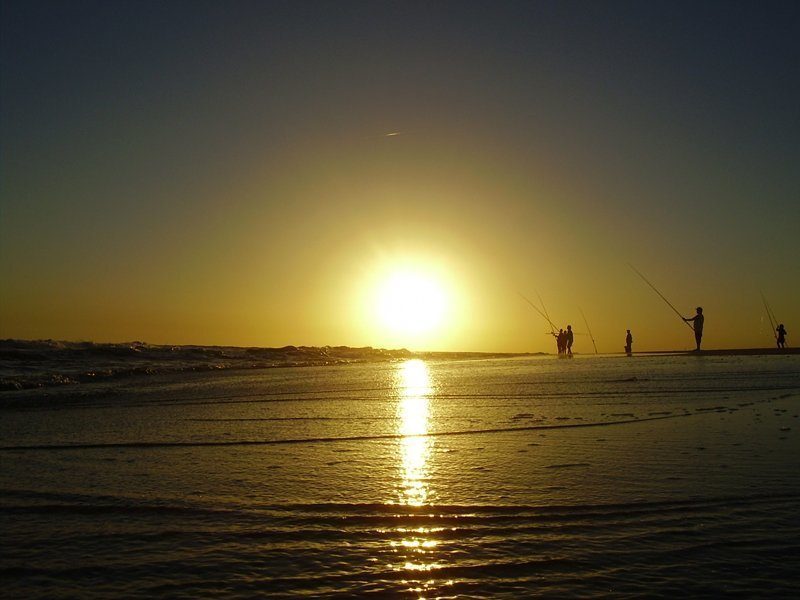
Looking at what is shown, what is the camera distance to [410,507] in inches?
149

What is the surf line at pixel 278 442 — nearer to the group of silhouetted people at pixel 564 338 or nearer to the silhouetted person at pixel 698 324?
the silhouetted person at pixel 698 324

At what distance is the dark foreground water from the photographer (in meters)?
2.68

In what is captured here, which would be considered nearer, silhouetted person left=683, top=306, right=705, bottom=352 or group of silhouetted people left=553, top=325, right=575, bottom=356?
silhouetted person left=683, top=306, right=705, bottom=352

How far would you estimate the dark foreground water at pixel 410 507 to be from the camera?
106 inches

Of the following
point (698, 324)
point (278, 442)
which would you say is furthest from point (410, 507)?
point (698, 324)

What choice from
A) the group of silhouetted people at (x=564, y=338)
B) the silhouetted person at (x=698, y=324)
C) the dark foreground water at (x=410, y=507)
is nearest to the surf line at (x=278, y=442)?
the dark foreground water at (x=410, y=507)

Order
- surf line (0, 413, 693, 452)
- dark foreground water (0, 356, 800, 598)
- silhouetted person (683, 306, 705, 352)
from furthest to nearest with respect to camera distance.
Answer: silhouetted person (683, 306, 705, 352) → surf line (0, 413, 693, 452) → dark foreground water (0, 356, 800, 598)

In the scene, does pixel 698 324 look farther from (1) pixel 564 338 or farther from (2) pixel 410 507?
(2) pixel 410 507

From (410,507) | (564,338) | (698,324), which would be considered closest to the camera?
(410,507)

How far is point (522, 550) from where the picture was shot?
9.89 feet

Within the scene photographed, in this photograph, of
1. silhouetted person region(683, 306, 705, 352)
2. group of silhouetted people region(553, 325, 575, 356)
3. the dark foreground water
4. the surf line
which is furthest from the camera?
group of silhouetted people region(553, 325, 575, 356)

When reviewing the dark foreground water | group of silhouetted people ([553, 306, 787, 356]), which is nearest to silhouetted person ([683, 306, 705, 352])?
group of silhouetted people ([553, 306, 787, 356])

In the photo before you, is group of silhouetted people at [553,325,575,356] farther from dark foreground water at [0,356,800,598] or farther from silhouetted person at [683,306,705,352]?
dark foreground water at [0,356,800,598]

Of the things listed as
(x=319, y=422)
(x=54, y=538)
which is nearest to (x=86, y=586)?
(x=54, y=538)
